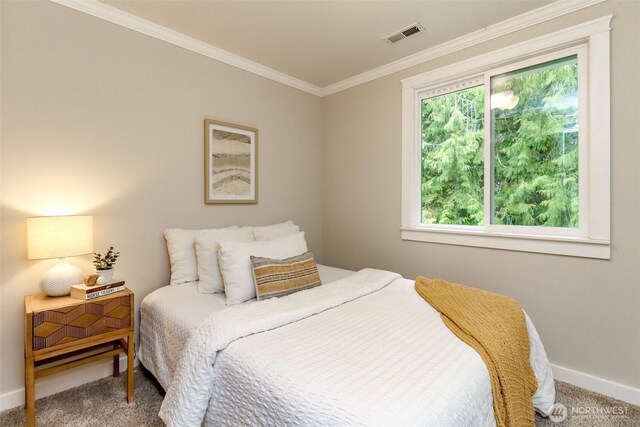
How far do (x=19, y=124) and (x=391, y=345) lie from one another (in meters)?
2.40

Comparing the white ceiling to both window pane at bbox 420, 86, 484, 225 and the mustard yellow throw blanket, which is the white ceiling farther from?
the mustard yellow throw blanket

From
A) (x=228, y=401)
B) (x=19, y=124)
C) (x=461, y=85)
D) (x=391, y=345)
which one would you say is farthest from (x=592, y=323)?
(x=19, y=124)

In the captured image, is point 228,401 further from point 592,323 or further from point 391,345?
point 592,323

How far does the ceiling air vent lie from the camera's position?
2.37 m

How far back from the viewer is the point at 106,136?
2178mm

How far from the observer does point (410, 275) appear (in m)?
2.92

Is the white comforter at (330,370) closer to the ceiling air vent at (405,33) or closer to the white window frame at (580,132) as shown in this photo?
the white window frame at (580,132)

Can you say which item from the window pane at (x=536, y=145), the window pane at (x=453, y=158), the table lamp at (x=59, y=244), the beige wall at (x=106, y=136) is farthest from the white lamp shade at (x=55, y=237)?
the window pane at (x=536, y=145)

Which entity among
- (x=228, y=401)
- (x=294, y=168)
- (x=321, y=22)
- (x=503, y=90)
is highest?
(x=321, y=22)

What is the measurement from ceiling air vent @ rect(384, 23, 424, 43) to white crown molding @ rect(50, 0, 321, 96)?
1132mm

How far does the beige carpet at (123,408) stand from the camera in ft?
5.72

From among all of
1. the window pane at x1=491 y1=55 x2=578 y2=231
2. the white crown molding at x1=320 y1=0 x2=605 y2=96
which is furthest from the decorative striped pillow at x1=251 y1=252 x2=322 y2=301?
the white crown molding at x1=320 y1=0 x2=605 y2=96

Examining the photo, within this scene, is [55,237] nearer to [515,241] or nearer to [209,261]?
[209,261]

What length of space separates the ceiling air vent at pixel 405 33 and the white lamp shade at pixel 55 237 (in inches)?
99.4
